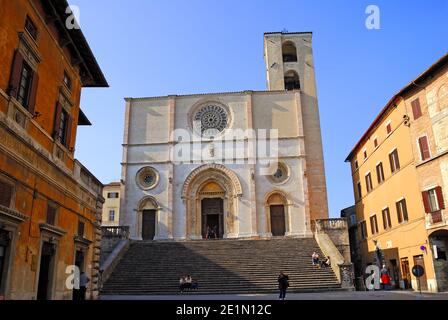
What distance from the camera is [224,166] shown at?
30.4 metres

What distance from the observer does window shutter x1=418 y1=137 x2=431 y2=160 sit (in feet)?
60.4

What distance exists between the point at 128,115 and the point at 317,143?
54.0ft

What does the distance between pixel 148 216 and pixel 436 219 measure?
67.5 feet

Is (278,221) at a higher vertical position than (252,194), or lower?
lower

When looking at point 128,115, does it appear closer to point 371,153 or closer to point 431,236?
point 371,153

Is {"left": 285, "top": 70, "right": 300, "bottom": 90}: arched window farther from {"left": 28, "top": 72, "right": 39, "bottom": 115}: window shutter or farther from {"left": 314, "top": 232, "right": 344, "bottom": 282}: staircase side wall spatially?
{"left": 28, "top": 72, "right": 39, "bottom": 115}: window shutter

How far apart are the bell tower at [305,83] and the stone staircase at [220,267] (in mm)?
4868

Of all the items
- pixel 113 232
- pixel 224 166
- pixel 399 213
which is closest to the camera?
pixel 399 213

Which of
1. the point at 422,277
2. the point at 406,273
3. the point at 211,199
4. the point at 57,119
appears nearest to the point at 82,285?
the point at 57,119

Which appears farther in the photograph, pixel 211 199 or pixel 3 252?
pixel 211 199

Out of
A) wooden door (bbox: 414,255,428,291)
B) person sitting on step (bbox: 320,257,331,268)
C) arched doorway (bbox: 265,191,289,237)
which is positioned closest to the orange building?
person sitting on step (bbox: 320,257,331,268)

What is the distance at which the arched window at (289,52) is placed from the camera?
1424 inches

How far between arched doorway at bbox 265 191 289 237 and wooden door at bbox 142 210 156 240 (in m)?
9.10

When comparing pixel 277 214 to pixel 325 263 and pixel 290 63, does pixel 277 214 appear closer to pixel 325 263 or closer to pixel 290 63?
pixel 325 263
